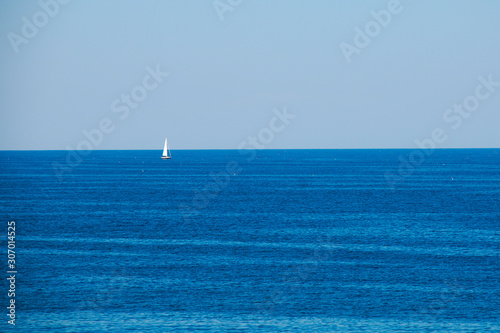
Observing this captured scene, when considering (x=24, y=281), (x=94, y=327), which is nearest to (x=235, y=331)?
(x=94, y=327)

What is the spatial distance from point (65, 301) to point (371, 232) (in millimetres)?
50126

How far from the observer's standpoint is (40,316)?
52.0 meters

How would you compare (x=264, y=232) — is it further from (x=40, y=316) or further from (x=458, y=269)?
(x=40, y=316)

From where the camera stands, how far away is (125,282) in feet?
204

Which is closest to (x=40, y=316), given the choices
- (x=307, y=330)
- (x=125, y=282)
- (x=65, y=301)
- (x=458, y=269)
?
(x=65, y=301)

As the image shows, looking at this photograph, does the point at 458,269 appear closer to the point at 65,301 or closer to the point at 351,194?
the point at 65,301

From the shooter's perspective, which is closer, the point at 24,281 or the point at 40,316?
the point at 40,316

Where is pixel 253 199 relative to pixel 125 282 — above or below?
above

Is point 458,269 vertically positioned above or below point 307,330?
above

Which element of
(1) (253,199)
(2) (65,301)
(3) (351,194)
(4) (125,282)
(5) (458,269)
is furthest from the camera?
(3) (351,194)

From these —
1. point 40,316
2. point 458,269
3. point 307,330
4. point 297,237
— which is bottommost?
point 307,330

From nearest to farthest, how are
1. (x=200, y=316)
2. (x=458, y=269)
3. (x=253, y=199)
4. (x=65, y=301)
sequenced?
1. (x=200, y=316)
2. (x=65, y=301)
3. (x=458, y=269)
4. (x=253, y=199)

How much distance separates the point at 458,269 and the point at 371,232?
2590 cm

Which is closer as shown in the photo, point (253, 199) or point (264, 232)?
point (264, 232)
